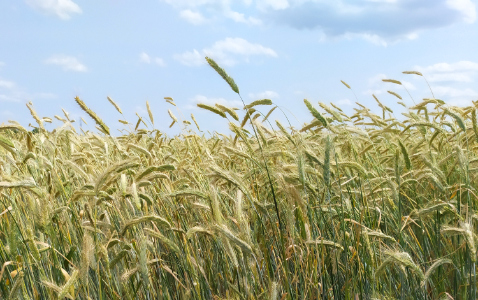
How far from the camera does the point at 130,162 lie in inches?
61.8

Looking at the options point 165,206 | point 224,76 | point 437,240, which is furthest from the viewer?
point 165,206

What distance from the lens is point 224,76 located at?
5.07 ft

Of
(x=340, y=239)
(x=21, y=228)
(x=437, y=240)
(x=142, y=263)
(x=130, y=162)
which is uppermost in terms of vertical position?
(x=130, y=162)

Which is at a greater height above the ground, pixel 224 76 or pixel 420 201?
pixel 224 76

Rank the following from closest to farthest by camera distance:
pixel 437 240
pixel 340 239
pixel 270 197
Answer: pixel 340 239, pixel 437 240, pixel 270 197

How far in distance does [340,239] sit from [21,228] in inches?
46.2

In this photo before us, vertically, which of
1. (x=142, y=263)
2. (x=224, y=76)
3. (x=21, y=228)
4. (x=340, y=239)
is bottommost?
(x=340, y=239)

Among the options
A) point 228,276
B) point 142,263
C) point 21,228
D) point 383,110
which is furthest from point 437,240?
point 383,110

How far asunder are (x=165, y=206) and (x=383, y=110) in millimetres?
2031

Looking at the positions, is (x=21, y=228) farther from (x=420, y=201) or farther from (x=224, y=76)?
(x=420, y=201)

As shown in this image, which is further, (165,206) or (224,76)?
(165,206)

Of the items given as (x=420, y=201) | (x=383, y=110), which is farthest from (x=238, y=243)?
(x=383, y=110)

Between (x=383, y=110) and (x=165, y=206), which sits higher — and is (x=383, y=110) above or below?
above

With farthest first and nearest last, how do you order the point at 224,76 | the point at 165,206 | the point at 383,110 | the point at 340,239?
1. the point at 383,110
2. the point at 165,206
3. the point at 340,239
4. the point at 224,76
